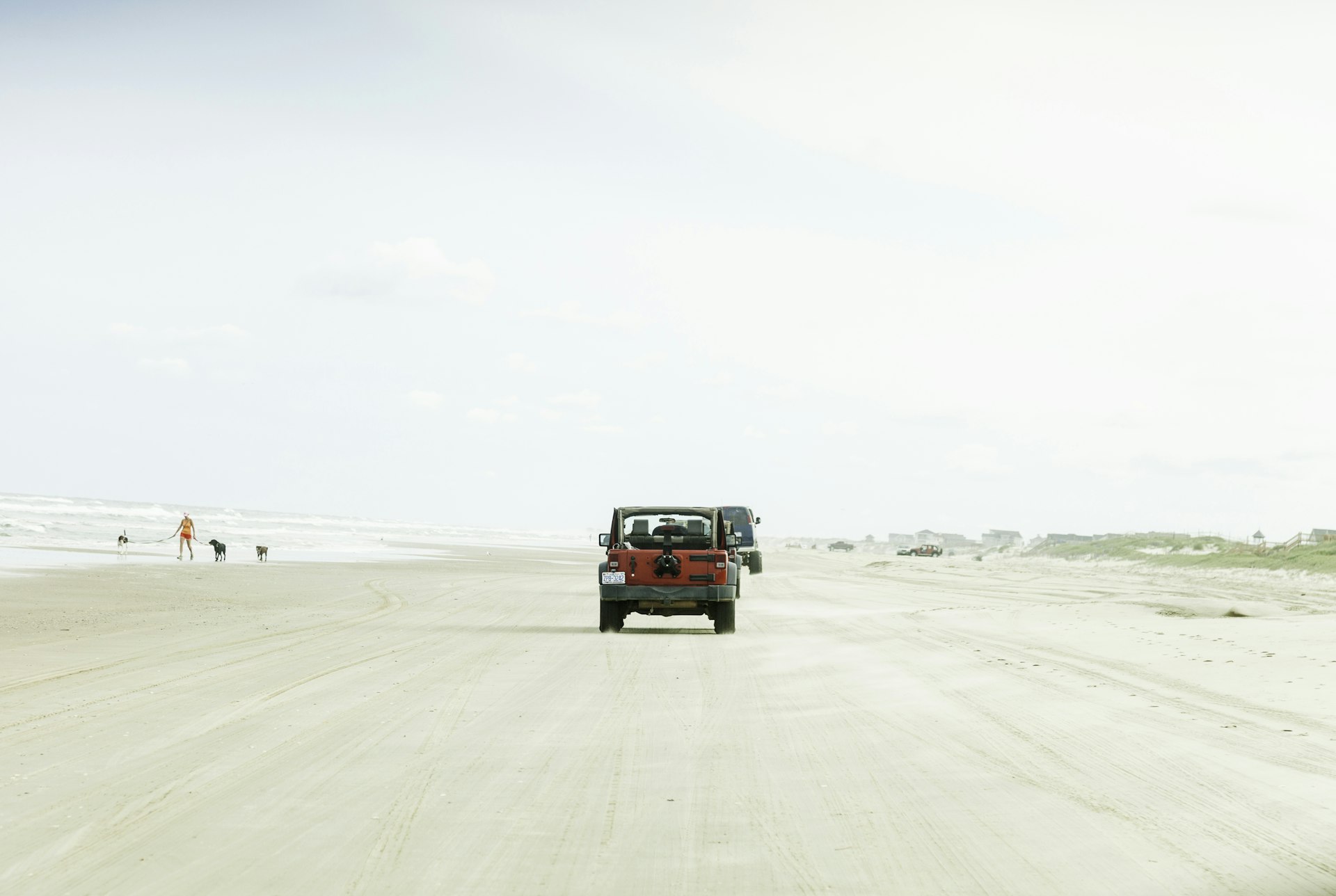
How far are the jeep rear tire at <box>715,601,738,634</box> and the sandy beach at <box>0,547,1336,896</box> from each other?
0.42 metres

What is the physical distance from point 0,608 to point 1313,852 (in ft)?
77.4

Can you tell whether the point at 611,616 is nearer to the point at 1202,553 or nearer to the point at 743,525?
the point at 743,525

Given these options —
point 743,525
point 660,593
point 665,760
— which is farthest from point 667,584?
point 743,525

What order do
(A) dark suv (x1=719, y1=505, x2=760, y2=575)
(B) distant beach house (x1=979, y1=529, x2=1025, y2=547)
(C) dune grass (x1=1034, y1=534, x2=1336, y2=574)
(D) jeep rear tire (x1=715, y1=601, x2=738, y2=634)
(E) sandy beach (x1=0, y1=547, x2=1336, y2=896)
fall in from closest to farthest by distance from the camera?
(E) sandy beach (x1=0, y1=547, x2=1336, y2=896) < (D) jeep rear tire (x1=715, y1=601, x2=738, y2=634) < (A) dark suv (x1=719, y1=505, x2=760, y2=575) < (C) dune grass (x1=1034, y1=534, x2=1336, y2=574) < (B) distant beach house (x1=979, y1=529, x2=1025, y2=547)

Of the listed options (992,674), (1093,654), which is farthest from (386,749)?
(1093,654)

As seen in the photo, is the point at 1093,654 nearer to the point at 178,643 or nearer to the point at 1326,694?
the point at 1326,694

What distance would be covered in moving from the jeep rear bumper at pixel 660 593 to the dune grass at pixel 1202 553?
39428mm

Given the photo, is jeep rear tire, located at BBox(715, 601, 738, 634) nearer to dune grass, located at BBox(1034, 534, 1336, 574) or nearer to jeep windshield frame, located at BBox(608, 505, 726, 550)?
jeep windshield frame, located at BBox(608, 505, 726, 550)

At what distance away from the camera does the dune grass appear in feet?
177

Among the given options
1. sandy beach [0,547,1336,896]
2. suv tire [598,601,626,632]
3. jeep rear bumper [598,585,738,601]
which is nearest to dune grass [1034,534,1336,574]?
sandy beach [0,547,1336,896]

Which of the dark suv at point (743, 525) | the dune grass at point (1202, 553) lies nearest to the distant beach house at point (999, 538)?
the dune grass at point (1202, 553)

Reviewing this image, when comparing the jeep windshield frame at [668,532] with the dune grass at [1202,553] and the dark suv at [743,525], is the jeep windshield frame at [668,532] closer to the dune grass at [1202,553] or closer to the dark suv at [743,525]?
the dark suv at [743,525]

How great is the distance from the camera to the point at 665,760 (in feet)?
29.6

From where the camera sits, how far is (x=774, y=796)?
7.73 m
